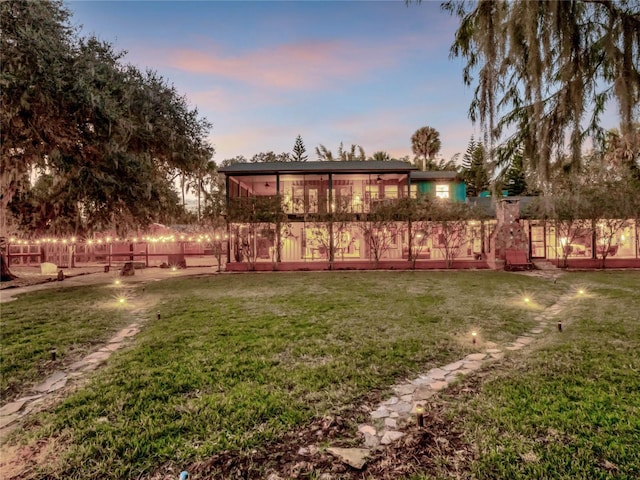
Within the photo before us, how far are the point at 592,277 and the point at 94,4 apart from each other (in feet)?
66.7

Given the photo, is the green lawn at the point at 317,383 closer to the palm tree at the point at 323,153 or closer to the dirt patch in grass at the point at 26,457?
the dirt patch in grass at the point at 26,457

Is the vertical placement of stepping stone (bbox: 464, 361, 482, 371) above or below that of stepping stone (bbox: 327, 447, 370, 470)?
below

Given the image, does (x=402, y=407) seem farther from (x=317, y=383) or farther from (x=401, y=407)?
(x=317, y=383)

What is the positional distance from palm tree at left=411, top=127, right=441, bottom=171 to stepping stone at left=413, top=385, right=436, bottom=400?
3445 centimetres

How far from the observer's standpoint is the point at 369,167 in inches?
760

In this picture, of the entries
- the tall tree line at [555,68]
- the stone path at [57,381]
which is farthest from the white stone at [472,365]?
the stone path at [57,381]

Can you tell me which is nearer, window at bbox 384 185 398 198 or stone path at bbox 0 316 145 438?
stone path at bbox 0 316 145 438

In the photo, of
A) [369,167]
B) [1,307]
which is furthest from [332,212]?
[1,307]

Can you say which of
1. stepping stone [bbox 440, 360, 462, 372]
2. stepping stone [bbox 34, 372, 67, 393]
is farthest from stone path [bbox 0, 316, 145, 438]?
stepping stone [bbox 440, 360, 462, 372]

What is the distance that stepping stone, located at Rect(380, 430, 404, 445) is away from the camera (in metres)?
2.56

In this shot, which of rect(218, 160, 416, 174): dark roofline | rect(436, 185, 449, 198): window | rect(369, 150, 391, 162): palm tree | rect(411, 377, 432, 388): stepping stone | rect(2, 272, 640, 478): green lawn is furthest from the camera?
rect(369, 150, 391, 162): palm tree

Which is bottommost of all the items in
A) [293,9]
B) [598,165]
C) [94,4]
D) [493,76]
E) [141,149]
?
[598,165]

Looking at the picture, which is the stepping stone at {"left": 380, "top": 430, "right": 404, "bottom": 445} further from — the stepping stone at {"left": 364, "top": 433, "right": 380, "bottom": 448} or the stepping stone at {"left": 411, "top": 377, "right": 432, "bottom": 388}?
the stepping stone at {"left": 411, "top": 377, "right": 432, "bottom": 388}

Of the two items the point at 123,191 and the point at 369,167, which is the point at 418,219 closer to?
the point at 369,167
